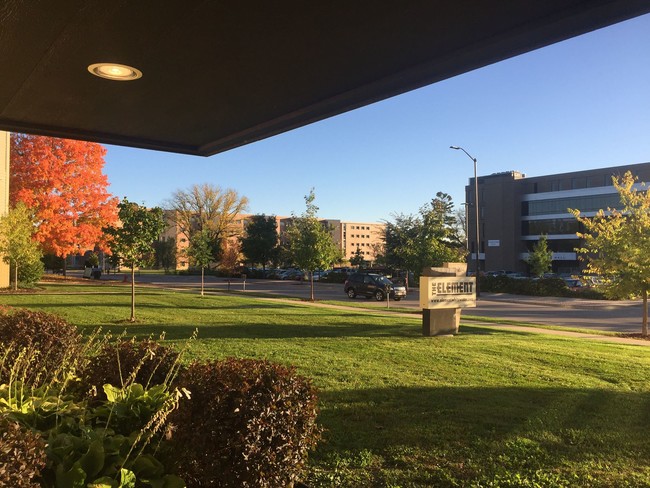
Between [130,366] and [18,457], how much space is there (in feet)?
6.35

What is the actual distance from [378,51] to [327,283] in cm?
4779

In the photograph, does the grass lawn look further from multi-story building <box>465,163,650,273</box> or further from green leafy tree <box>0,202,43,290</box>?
multi-story building <box>465,163,650,273</box>

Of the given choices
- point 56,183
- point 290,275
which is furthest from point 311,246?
point 290,275

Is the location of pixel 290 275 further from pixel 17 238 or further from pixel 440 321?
pixel 440 321

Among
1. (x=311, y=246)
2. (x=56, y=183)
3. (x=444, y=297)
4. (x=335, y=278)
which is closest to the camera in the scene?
(x=444, y=297)

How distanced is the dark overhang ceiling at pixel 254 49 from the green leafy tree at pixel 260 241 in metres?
61.1

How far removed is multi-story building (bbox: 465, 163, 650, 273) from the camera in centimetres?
6956

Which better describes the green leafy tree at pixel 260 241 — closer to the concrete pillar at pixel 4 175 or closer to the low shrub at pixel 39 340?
the concrete pillar at pixel 4 175

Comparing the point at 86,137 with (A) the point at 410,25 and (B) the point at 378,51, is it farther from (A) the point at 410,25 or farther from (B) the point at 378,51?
(A) the point at 410,25

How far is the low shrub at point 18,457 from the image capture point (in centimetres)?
202

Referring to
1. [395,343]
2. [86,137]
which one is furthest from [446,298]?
[86,137]

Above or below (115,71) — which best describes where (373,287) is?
below

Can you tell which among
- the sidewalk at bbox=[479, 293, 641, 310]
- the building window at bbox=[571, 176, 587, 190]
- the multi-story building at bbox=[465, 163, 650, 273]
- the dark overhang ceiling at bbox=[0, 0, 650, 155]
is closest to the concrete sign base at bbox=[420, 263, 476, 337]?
the dark overhang ceiling at bbox=[0, 0, 650, 155]

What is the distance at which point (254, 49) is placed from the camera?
3104 mm
